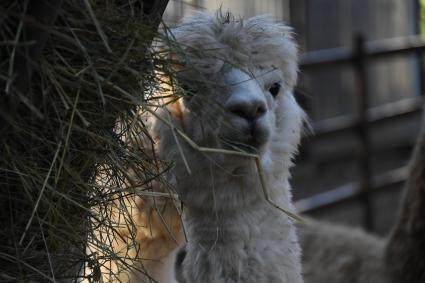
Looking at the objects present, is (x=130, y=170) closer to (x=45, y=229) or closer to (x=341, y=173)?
(x=45, y=229)

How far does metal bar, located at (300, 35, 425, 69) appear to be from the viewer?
8.52 metres

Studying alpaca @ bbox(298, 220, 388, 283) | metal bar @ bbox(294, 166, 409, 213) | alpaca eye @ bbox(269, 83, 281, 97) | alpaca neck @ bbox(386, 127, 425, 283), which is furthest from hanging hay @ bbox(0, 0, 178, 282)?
metal bar @ bbox(294, 166, 409, 213)

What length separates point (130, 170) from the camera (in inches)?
110

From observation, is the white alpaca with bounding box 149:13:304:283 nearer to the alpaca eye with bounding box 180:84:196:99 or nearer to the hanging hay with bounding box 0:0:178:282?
the alpaca eye with bounding box 180:84:196:99

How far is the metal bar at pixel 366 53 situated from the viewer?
8523mm

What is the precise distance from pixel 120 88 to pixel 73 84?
0.16 metres

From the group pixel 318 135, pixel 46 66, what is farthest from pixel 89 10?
pixel 318 135

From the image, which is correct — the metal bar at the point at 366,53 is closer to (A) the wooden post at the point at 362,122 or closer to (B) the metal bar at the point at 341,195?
(A) the wooden post at the point at 362,122

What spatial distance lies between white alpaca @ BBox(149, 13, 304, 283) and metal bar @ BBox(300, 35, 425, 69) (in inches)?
196

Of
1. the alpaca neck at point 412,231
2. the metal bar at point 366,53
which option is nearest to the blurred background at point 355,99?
the metal bar at point 366,53

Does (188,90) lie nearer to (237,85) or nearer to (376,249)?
(237,85)

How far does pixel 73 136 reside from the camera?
253 cm

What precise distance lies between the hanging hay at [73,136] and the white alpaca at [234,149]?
27 centimetres

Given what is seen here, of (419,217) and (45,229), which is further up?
(45,229)
